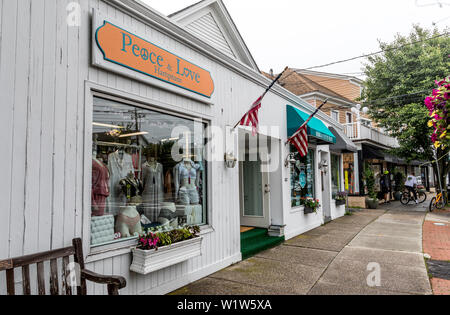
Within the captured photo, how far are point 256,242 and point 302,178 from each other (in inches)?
117

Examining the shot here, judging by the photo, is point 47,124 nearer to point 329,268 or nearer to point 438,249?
point 329,268

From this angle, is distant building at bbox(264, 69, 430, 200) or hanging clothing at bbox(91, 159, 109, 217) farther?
distant building at bbox(264, 69, 430, 200)

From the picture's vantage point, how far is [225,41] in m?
7.42

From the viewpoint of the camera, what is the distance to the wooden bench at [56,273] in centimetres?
217

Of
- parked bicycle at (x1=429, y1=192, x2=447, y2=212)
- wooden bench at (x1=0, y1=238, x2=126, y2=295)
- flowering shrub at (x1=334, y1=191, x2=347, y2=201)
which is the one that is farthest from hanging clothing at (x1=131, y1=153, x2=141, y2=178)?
parked bicycle at (x1=429, y1=192, x2=447, y2=212)

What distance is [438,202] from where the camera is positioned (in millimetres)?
12906

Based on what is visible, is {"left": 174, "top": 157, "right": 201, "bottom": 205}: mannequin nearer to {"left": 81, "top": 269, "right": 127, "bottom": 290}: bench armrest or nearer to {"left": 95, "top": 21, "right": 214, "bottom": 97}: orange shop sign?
{"left": 95, "top": 21, "right": 214, "bottom": 97}: orange shop sign

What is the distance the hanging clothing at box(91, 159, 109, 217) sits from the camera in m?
3.28

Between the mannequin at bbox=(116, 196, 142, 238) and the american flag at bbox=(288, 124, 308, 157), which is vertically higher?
the american flag at bbox=(288, 124, 308, 157)

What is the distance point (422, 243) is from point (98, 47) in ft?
24.7

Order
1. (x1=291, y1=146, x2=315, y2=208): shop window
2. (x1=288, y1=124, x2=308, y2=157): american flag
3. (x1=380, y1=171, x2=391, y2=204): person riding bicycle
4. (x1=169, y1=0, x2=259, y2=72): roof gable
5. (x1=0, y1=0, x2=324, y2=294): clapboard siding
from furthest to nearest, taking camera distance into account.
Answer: (x1=380, y1=171, x2=391, y2=204): person riding bicycle → (x1=291, y1=146, x2=315, y2=208): shop window → (x1=288, y1=124, x2=308, y2=157): american flag → (x1=169, y1=0, x2=259, y2=72): roof gable → (x1=0, y1=0, x2=324, y2=294): clapboard siding

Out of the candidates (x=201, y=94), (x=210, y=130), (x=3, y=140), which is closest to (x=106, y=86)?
(x=3, y=140)

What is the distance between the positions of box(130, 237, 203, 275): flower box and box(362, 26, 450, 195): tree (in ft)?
39.0

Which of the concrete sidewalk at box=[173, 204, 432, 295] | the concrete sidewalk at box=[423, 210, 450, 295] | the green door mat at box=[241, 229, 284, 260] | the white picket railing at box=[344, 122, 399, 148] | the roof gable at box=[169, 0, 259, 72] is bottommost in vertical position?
the concrete sidewalk at box=[423, 210, 450, 295]
